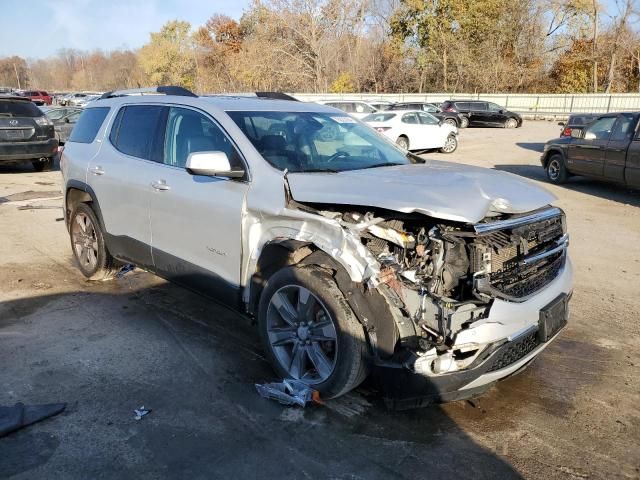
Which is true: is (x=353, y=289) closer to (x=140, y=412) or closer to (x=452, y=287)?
(x=452, y=287)

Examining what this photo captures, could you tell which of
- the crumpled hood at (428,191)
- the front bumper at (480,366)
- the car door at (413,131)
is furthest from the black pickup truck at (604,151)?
the front bumper at (480,366)

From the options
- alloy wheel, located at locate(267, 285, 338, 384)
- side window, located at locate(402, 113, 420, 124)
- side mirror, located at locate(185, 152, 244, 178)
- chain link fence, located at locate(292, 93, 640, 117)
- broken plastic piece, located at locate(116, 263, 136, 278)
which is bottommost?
broken plastic piece, located at locate(116, 263, 136, 278)

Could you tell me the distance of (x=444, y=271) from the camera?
292 cm

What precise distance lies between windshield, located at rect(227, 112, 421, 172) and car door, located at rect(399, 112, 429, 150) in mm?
13160

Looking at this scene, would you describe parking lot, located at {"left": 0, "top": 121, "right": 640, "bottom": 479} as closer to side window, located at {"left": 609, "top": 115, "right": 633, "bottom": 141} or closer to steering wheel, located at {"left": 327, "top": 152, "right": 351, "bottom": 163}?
steering wheel, located at {"left": 327, "top": 152, "right": 351, "bottom": 163}

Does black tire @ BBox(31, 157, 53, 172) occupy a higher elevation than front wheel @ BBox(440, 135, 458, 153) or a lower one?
lower

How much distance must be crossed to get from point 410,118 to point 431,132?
0.88 metres

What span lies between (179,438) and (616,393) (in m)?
2.89

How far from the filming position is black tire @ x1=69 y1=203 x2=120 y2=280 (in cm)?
530

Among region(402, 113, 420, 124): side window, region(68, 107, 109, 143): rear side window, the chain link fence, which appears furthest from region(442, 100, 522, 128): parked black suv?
region(68, 107, 109, 143): rear side window

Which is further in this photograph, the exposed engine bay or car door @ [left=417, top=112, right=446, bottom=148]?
car door @ [left=417, top=112, right=446, bottom=148]

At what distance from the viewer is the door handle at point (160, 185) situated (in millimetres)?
4129

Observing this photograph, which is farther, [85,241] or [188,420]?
[85,241]

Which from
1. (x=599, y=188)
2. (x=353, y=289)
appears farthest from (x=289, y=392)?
(x=599, y=188)
